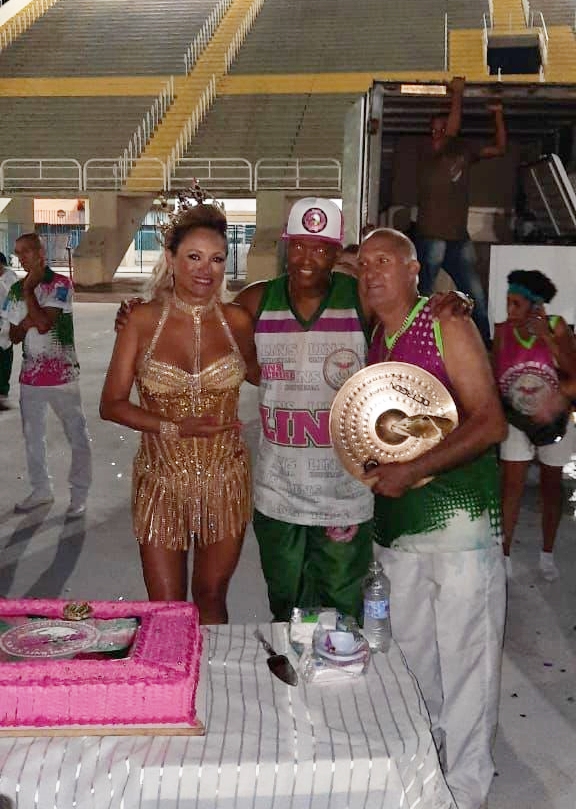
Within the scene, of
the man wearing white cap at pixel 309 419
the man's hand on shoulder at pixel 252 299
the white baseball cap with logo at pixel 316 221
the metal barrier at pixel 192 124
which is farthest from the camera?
the metal barrier at pixel 192 124

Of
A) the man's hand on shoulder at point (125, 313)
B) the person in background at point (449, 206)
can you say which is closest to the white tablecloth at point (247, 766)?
the man's hand on shoulder at point (125, 313)

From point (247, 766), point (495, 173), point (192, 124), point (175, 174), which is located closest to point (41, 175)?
point (175, 174)

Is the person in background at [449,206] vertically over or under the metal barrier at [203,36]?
under

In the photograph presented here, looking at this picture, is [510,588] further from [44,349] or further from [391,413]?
[44,349]

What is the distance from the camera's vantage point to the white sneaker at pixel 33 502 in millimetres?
5680

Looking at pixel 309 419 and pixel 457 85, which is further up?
pixel 457 85

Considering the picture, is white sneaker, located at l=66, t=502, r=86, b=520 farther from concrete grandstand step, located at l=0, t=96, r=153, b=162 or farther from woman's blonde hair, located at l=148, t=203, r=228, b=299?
concrete grandstand step, located at l=0, t=96, r=153, b=162

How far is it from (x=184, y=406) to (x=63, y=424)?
313cm

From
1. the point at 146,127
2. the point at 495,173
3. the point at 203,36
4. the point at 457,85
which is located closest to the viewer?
the point at 457,85

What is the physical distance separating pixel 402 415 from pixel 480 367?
10.1 inches

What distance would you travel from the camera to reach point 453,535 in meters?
2.43

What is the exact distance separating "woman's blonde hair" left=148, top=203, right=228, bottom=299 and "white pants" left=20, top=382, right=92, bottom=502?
2.85 meters

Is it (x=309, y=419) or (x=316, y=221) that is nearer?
(x=316, y=221)

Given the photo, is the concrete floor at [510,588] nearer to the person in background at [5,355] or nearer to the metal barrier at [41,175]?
the person in background at [5,355]
